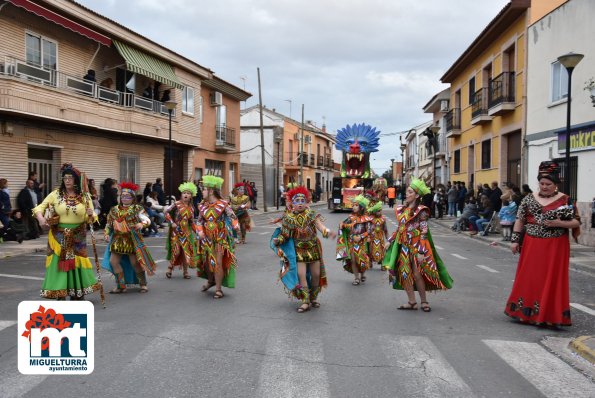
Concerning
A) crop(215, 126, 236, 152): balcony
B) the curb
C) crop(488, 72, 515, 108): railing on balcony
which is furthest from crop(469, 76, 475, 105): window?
the curb

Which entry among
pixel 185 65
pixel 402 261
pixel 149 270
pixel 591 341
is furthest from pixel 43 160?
pixel 591 341

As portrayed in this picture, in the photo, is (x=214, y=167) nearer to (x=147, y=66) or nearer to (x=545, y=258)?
(x=147, y=66)

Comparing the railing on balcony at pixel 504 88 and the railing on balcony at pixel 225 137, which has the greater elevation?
the railing on balcony at pixel 504 88

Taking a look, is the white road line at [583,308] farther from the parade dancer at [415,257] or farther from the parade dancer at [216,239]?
the parade dancer at [216,239]

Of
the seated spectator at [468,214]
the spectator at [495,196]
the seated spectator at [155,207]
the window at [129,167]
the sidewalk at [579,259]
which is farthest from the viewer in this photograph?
the window at [129,167]

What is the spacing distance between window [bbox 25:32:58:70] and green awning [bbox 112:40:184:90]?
253cm

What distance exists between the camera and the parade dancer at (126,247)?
827cm

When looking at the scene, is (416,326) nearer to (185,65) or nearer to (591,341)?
(591,341)

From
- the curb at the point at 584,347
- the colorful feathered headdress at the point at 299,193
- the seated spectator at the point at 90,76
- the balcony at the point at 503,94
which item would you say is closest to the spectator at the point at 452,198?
the balcony at the point at 503,94

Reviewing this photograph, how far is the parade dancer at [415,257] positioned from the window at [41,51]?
14296 mm

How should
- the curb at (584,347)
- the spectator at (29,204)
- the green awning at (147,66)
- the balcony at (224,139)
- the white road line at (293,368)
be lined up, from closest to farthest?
the white road line at (293,368) → the curb at (584,347) → the spectator at (29,204) → the green awning at (147,66) → the balcony at (224,139)

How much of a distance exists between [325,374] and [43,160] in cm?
1654

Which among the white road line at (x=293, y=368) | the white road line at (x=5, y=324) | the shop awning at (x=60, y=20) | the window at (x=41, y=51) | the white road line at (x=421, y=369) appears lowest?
the white road line at (x=5, y=324)

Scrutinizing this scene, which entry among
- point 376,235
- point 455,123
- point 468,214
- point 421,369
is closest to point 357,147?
point 455,123
